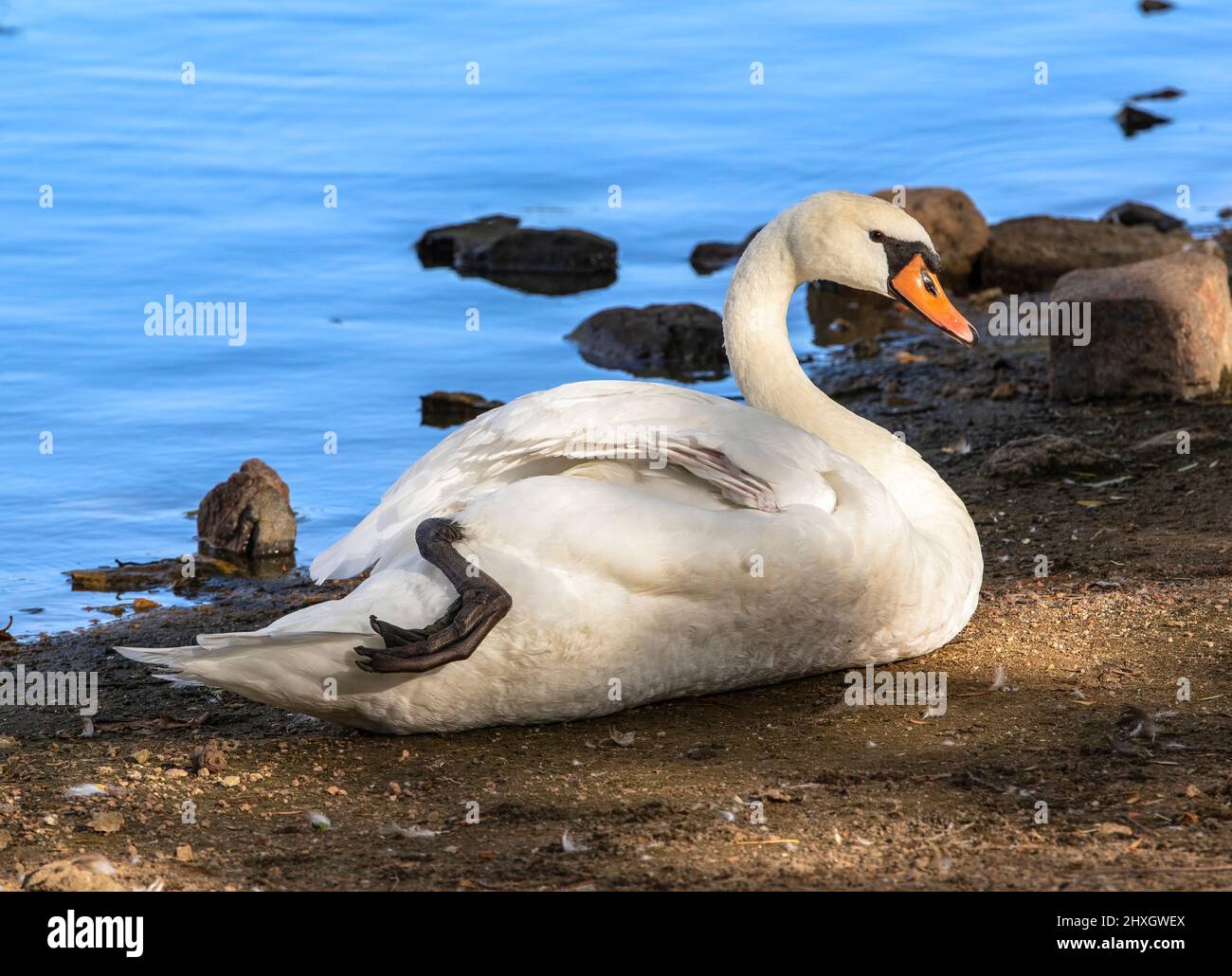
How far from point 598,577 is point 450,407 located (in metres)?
5.76

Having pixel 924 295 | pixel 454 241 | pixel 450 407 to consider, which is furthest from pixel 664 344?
pixel 924 295

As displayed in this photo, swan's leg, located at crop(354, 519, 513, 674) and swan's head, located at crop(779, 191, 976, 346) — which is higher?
swan's head, located at crop(779, 191, 976, 346)

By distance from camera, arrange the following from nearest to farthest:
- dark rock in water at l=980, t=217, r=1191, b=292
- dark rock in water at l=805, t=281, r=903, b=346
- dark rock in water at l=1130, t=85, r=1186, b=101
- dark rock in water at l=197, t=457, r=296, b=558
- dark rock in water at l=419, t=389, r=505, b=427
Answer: dark rock in water at l=197, t=457, r=296, b=558 → dark rock in water at l=419, t=389, r=505, b=427 → dark rock in water at l=805, t=281, r=903, b=346 → dark rock in water at l=980, t=217, r=1191, b=292 → dark rock in water at l=1130, t=85, r=1186, b=101

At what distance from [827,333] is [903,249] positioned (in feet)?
21.3

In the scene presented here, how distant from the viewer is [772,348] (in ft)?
20.0

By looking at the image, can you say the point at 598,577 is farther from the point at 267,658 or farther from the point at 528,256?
the point at 528,256

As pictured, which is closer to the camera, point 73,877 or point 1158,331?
point 73,877

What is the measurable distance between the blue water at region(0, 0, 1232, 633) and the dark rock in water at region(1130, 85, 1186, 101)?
0.32 metres

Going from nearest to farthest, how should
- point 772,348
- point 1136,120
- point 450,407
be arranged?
point 772,348
point 450,407
point 1136,120

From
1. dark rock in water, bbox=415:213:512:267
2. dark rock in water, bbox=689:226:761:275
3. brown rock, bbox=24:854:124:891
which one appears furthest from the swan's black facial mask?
dark rock in water, bbox=415:213:512:267

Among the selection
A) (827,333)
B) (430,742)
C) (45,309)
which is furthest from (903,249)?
(45,309)

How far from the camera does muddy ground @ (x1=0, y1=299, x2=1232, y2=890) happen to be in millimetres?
4219

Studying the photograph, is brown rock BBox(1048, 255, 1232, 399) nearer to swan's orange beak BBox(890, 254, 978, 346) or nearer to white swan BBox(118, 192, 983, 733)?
swan's orange beak BBox(890, 254, 978, 346)

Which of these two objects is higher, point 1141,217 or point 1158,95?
point 1158,95
